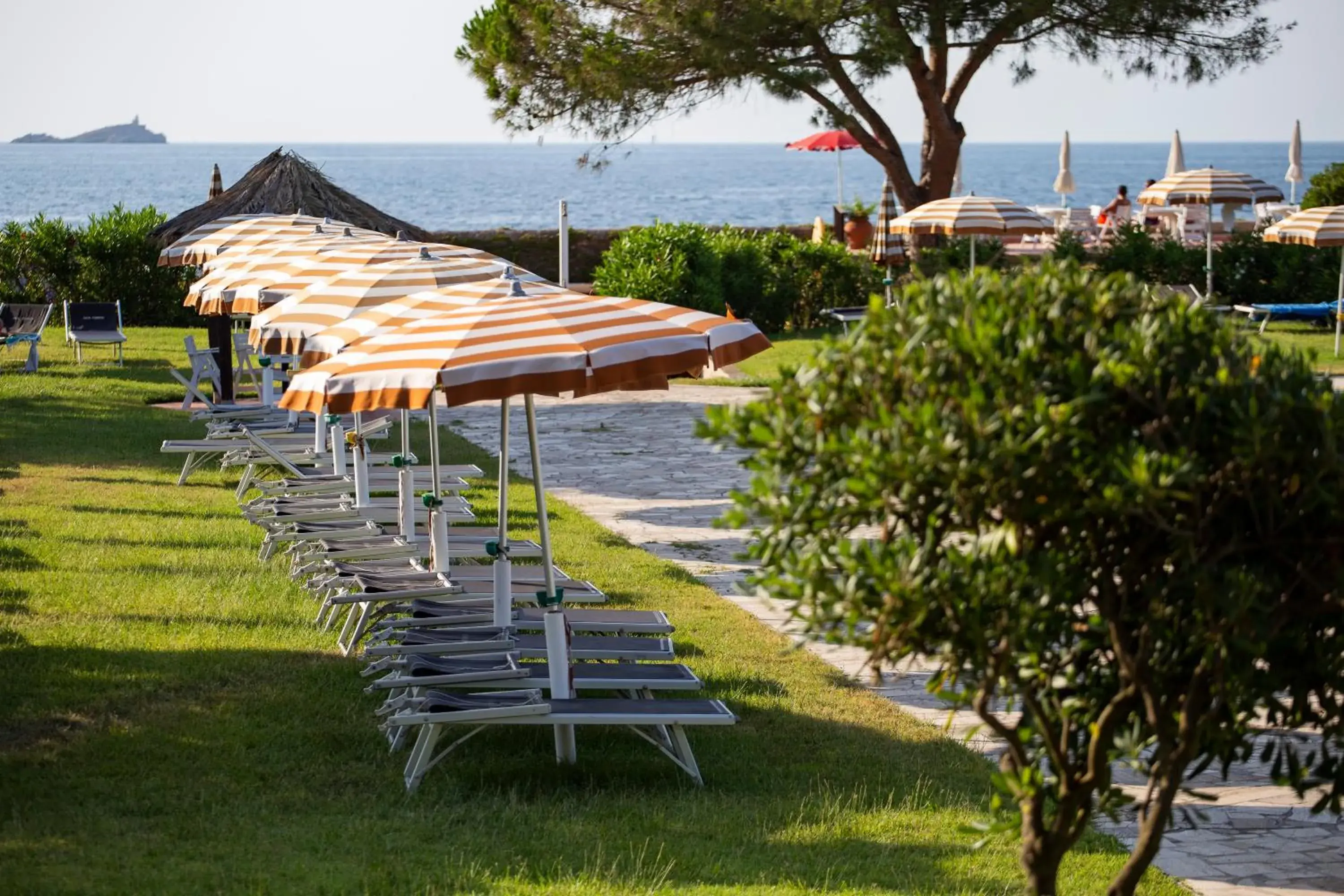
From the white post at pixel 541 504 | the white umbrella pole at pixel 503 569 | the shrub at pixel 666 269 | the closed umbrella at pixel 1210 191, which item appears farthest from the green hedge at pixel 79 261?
the white post at pixel 541 504

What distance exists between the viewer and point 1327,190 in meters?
25.6

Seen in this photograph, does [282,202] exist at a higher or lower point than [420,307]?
higher

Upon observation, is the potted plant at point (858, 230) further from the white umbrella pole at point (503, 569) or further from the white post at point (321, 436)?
the white umbrella pole at point (503, 569)

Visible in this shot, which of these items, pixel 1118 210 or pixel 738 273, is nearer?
pixel 738 273

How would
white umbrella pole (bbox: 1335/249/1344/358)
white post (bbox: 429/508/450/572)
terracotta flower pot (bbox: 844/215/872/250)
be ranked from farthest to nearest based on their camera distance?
terracotta flower pot (bbox: 844/215/872/250), white umbrella pole (bbox: 1335/249/1344/358), white post (bbox: 429/508/450/572)

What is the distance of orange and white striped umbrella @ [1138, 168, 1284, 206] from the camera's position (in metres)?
22.8

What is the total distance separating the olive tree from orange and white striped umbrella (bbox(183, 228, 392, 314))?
13.3 meters

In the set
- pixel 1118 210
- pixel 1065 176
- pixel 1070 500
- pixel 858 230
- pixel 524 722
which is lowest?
pixel 524 722

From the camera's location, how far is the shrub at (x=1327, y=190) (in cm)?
2542

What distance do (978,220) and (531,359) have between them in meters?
15.7

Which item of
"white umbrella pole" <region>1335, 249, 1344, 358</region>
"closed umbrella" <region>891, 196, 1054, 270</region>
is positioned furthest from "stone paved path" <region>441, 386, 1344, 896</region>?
"white umbrella pole" <region>1335, 249, 1344, 358</region>

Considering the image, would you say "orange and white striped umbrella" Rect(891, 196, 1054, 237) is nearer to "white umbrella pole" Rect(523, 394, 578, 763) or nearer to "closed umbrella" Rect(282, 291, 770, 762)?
"closed umbrella" Rect(282, 291, 770, 762)

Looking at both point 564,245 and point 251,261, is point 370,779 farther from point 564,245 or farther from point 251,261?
point 564,245

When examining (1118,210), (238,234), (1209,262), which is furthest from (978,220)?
(1118,210)
